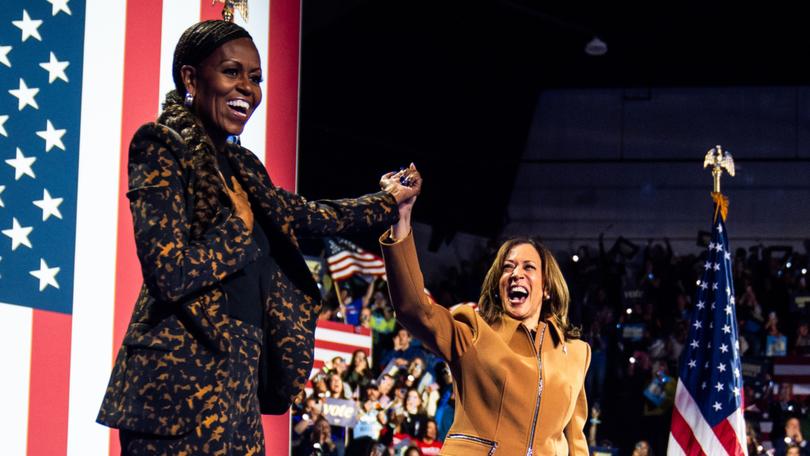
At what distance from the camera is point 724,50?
1234 cm

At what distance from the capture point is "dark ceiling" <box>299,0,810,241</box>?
1023 centimetres

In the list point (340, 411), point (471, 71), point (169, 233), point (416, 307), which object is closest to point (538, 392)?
point (416, 307)

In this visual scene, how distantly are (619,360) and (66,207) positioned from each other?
24.8 ft

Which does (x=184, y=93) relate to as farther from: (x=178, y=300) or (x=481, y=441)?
(x=481, y=441)

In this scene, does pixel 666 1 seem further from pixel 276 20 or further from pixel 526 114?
pixel 276 20

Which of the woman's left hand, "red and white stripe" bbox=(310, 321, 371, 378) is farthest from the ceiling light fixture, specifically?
the woman's left hand

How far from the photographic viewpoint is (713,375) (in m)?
6.28

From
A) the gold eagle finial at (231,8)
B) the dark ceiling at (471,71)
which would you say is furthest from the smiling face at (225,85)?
the dark ceiling at (471,71)

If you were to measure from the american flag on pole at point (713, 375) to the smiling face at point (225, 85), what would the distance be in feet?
16.0

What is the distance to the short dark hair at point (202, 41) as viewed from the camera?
1834 millimetres

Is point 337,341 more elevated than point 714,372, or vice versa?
point 337,341

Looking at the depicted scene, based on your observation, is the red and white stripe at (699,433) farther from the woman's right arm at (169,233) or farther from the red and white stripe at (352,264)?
the woman's right arm at (169,233)

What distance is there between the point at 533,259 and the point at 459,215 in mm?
9153

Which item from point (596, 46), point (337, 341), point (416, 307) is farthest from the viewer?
point (596, 46)
